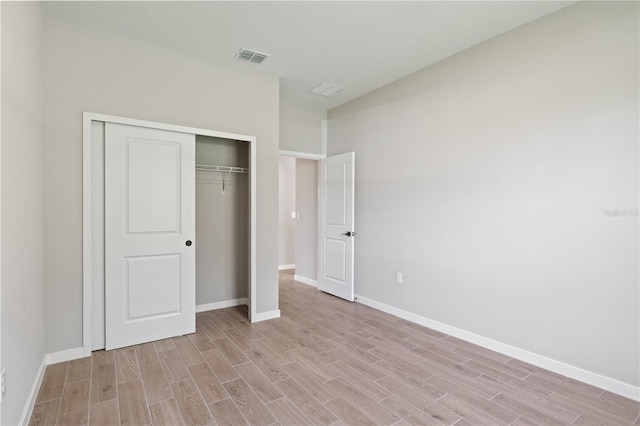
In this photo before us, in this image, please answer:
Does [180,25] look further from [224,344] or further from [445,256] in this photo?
[445,256]

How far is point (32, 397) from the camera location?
6.83 ft

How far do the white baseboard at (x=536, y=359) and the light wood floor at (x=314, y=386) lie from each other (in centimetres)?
8

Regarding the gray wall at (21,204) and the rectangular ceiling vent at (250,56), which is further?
the rectangular ceiling vent at (250,56)

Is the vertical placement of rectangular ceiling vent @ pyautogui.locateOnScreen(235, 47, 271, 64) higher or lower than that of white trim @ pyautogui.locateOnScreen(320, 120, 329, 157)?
higher

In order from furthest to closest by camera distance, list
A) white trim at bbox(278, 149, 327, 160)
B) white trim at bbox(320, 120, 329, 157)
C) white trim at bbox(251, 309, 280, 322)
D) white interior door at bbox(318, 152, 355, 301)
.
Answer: white trim at bbox(320, 120, 329, 157)
white trim at bbox(278, 149, 327, 160)
white interior door at bbox(318, 152, 355, 301)
white trim at bbox(251, 309, 280, 322)

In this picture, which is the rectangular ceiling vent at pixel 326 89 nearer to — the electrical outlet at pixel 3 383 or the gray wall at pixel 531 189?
the gray wall at pixel 531 189

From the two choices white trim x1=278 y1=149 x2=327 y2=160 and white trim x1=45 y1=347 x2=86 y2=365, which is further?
white trim x1=278 y1=149 x2=327 y2=160

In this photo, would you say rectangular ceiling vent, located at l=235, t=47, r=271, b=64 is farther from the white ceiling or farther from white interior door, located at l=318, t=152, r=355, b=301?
white interior door, located at l=318, t=152, r=355, b=301

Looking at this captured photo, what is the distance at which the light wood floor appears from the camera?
203cm

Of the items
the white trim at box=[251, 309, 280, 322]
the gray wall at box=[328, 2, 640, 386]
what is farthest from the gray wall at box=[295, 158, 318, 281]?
the gray wall at box=[328, 2, 640, 386]

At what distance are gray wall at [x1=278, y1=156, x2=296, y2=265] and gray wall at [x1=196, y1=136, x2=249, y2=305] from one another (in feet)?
9.10

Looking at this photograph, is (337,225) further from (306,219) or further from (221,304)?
(221,304)

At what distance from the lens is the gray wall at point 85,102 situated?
2.68 m

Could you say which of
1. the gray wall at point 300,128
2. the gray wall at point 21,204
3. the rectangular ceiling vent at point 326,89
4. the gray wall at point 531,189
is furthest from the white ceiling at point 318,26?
the gray wall at point 300,128
